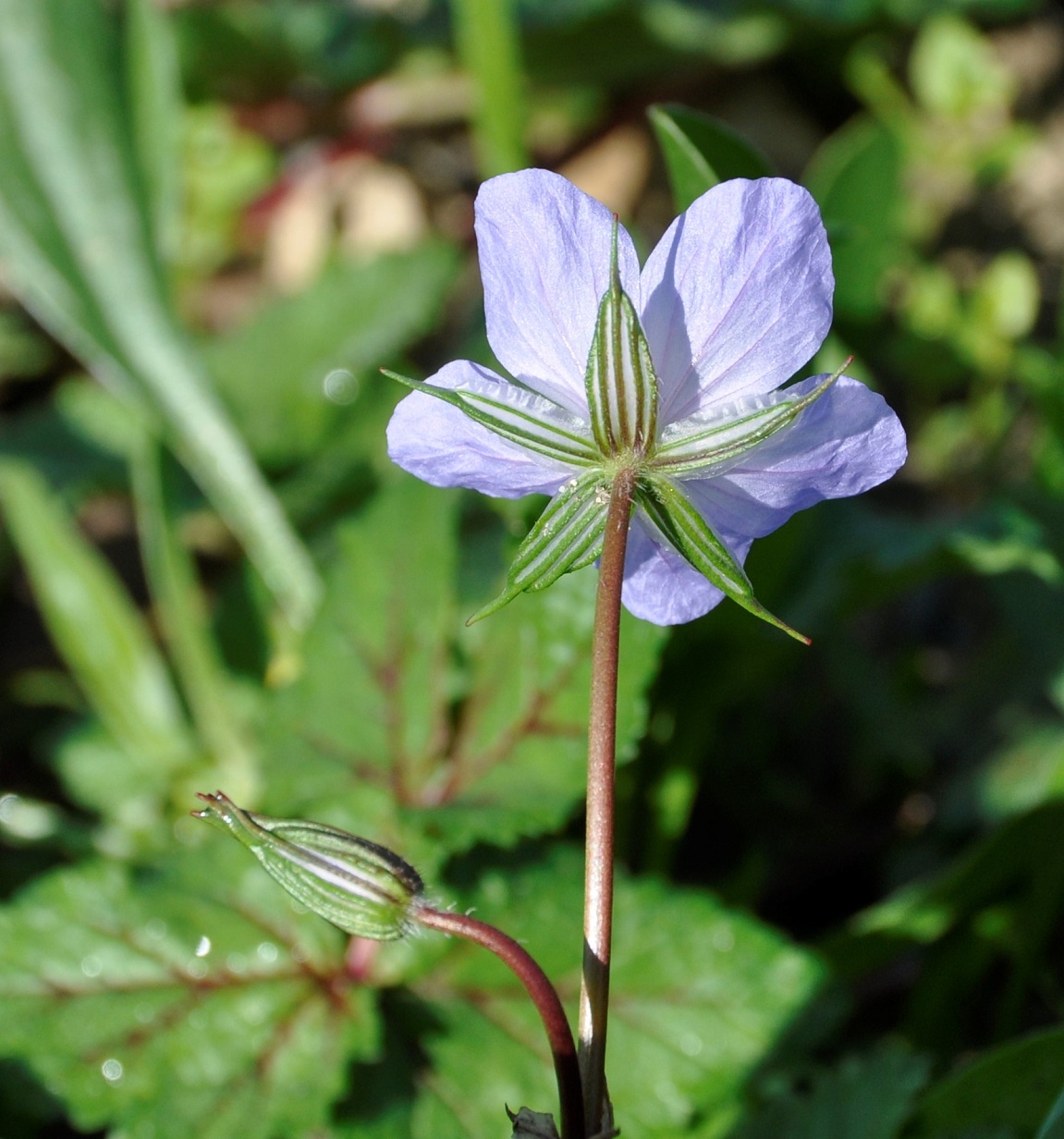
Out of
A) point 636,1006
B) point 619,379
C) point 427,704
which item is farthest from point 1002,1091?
point 619,379

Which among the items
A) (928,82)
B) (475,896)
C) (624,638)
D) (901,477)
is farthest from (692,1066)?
(928,82)

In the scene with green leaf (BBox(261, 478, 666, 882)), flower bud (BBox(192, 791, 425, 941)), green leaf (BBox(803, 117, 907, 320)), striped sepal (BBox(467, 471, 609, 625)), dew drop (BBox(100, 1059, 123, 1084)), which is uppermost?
striped sepal (BBox(467, 471, 609, 625))

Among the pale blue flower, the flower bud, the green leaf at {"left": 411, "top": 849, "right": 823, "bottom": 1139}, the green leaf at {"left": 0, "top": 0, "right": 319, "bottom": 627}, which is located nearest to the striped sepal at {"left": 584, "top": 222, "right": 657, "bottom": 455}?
the pale blue flower

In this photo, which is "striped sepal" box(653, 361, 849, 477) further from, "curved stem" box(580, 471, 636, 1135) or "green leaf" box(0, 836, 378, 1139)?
"green leaf" box(0, 836, 378, 1139)

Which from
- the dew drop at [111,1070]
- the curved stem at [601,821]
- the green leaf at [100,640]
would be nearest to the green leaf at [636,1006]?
the dew drop at [111,1070]

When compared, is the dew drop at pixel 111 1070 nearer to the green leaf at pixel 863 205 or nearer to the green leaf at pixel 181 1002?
the green leaf at pixel 181 1002

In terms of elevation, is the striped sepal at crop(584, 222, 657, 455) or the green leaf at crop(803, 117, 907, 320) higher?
the striped sepal at crop(584, 222, 657, 455)
